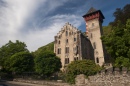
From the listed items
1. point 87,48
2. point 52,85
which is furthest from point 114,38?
point 87,48

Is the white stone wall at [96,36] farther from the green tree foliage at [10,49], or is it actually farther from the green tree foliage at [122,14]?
the green tree foliage at [10,49]

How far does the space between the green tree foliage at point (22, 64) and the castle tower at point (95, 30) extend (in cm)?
2358

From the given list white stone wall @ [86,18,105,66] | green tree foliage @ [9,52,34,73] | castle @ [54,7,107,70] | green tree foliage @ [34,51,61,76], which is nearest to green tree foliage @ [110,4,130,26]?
white stone wall @ [86,18,105,66]

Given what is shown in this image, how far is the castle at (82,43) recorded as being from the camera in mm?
47688

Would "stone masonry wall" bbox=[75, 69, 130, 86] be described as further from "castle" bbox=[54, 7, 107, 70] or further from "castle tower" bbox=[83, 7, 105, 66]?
"castle tower" bbox=[83, 7, 105, 66]

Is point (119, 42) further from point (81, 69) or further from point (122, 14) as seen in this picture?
point (122, 14)

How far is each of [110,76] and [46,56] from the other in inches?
762

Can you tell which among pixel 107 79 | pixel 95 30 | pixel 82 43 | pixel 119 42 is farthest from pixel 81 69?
pixel 95 30

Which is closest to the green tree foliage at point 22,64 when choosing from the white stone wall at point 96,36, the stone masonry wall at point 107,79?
the stone masonry wall at point 107,79

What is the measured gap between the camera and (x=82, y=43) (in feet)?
158

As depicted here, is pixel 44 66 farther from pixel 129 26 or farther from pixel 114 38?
pixel 129 26

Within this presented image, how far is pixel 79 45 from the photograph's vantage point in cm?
4688

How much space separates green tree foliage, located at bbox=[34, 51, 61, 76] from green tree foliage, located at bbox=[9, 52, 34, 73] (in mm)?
4379

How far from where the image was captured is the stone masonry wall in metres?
21.1
